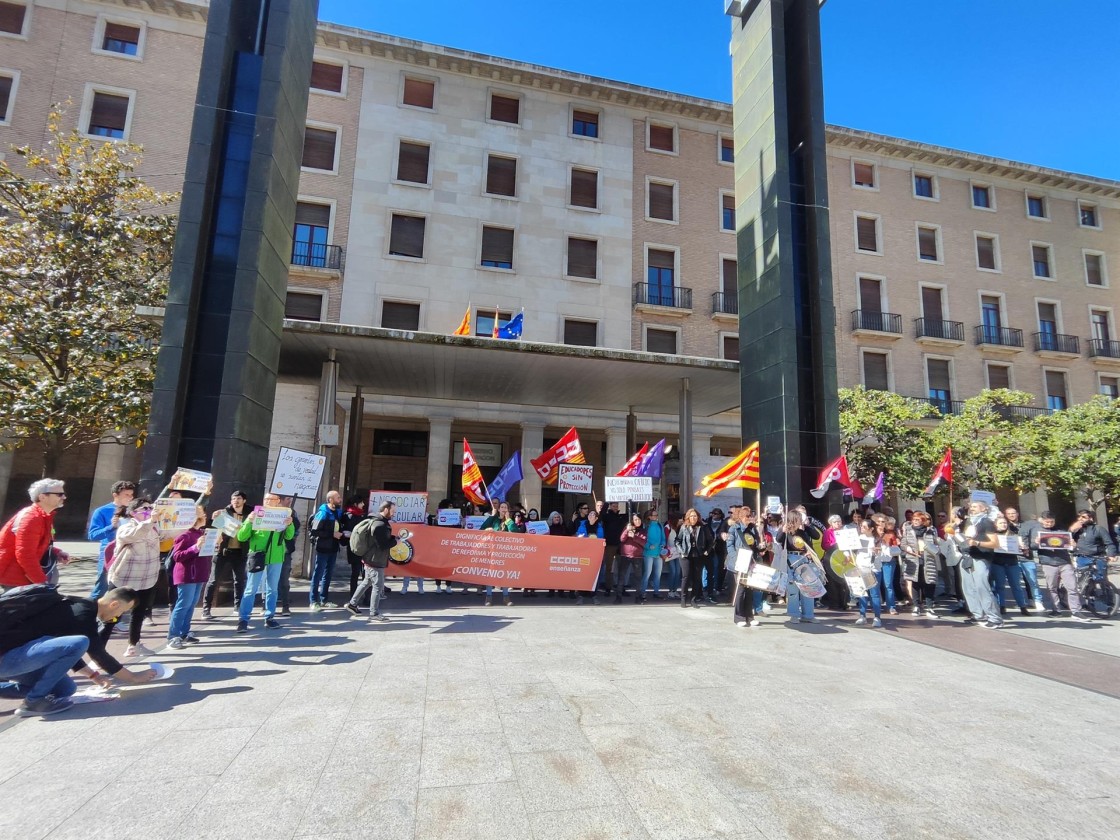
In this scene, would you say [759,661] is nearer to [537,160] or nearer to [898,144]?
[537,160]

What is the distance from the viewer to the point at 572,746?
12.4ft

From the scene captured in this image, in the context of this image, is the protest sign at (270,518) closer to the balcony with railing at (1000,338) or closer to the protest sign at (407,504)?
the protest sign at (407,504)

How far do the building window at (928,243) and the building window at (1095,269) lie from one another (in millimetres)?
9482

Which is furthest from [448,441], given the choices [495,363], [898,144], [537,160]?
[898,144]

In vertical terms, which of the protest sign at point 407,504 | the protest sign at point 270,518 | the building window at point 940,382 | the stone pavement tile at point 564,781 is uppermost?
the building window at point 940,382

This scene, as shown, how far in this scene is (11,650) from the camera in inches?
161

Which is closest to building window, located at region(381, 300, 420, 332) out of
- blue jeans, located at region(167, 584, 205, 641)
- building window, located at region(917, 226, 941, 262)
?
blue jeans, located at region(167, 584, 205, 641)

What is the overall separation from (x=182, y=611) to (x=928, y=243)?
34049 millimetres

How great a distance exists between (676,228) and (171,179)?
20320mm

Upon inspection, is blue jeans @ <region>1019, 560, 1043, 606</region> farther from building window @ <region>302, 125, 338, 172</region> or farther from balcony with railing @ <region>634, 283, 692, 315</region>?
building window @ <region>302, 125, 338, 172</region>

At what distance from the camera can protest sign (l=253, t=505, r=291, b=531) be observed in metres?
7.41

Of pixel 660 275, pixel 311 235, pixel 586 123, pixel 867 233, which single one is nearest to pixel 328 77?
pixel 311 235

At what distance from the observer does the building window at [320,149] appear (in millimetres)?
23047

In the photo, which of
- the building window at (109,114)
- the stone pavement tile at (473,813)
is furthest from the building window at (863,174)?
the stone pavement tile at (473,813)
